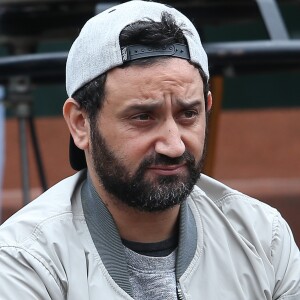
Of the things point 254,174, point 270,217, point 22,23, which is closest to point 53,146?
point 254,174

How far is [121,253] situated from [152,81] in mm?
390

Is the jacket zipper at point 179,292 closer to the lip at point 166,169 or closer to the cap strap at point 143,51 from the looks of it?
the lip at point 166,169

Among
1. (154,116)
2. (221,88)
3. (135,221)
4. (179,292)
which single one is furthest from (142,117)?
(221,88)

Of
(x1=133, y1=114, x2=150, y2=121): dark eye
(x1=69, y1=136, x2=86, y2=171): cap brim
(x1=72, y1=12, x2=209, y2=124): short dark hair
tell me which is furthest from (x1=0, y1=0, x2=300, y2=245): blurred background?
(x1=133, y1=114, x2=150, y2=121): dark eye

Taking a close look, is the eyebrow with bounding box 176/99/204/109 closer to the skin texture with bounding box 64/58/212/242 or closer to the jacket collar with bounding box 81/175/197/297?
the skin texture with bounding box 64/58/212/242

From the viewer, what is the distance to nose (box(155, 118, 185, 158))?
2047mm

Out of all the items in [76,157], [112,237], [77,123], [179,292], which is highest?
[77,123]

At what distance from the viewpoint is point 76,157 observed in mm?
2350

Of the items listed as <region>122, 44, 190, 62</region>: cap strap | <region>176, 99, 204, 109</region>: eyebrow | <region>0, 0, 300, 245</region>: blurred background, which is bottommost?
<region>0, 0, 300, 245</region>: blurred background

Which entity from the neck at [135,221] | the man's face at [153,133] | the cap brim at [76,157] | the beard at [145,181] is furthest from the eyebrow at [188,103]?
the cap brim at [76,157]

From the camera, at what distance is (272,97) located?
7.29m

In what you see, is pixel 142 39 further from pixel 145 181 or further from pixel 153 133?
pixel 145 181

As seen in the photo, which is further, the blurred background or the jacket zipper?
the blurred background

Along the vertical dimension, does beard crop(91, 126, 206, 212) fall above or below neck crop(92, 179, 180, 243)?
above
